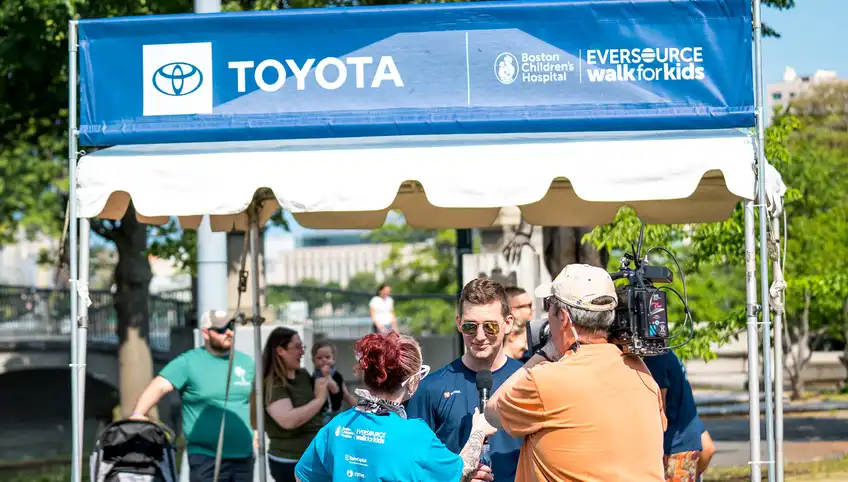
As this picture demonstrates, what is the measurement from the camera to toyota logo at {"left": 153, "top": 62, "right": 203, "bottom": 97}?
640 cm

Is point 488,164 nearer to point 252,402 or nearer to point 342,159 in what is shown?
point 342,159

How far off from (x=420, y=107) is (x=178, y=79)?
1.38m

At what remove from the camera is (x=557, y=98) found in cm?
621

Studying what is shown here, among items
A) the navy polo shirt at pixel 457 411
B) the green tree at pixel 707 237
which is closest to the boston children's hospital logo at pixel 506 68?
the navy polo shirt at pixel 457 411

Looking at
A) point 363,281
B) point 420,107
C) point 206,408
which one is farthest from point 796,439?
point 363,281

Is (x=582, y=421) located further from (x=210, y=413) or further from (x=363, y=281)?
(x=363, y=281)

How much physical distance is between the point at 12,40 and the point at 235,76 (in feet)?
39.5

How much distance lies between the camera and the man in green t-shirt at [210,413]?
777 cm

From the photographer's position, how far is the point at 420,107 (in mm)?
6262

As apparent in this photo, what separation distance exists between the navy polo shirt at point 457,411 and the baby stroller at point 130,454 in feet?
7.85

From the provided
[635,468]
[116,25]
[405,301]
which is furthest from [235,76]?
[405,301]

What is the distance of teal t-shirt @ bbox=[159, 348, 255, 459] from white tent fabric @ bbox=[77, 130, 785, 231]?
6.11 feet

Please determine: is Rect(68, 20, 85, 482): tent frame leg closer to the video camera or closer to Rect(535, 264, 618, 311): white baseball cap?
the video camera

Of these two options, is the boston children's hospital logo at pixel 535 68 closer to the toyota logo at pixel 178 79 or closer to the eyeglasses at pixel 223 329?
the toyota logo at pixel 178 79
